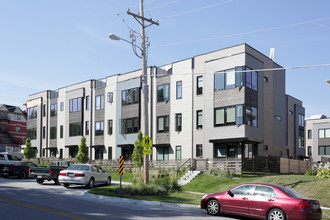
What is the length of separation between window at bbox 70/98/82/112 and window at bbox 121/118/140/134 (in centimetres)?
882

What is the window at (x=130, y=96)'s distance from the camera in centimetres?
4238

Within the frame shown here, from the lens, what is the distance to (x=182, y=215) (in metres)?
14.2

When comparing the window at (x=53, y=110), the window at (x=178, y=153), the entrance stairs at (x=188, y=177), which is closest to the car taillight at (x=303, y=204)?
the entrance stairs at (x=188, y=177)

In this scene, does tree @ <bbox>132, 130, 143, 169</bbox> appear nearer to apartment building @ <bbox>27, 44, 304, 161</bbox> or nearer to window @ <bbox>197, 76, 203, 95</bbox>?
apartment building @ <bbox>27, 44, 304, 161</bbox>

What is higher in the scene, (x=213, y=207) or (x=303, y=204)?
(x=303, y=204)

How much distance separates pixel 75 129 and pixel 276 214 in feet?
131

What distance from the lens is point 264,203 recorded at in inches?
547

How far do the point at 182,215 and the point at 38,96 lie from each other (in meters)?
48.5

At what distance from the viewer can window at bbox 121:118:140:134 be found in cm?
4234

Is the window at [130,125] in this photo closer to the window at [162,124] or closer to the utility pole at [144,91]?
the window at [162,124]

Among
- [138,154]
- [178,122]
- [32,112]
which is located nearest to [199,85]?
[178,122]

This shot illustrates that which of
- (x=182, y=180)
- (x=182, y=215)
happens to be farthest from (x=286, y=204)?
(x=182, y=180)

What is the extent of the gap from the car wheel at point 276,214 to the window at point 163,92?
26530 millimetres

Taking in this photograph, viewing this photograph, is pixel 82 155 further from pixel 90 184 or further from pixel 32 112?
pixel 32 112
